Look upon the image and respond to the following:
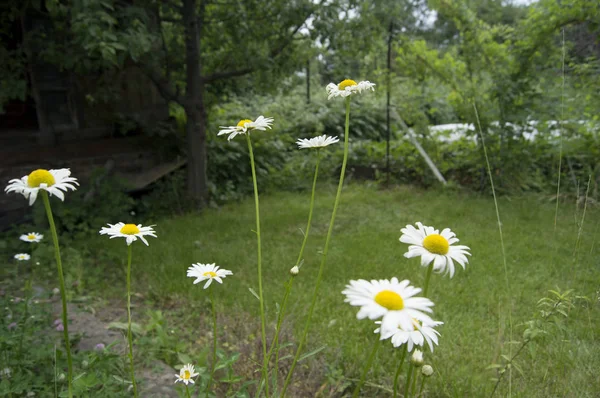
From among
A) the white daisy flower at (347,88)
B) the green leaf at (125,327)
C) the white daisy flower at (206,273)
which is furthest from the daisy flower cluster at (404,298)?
the green leaf at (125,327)

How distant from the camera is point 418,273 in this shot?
10.7ft

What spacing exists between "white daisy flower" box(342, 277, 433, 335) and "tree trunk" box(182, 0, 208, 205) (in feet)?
15.2

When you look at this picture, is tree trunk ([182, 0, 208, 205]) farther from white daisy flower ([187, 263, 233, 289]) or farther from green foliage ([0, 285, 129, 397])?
white daisy flower ([187, 263, 233, 289])

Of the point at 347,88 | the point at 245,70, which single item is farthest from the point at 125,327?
the point at 245,70

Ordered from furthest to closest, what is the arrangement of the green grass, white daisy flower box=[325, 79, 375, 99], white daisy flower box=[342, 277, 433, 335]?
the green grass → white daisy flower box=[325, 79, 375, 99] → white daisy flower box=[342, 277, 433, 335]

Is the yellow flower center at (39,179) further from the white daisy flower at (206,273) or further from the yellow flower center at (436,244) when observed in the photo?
the yellow flower center at (436,244)

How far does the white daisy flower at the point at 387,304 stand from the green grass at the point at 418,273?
484 mm

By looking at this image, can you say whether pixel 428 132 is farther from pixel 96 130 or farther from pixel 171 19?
pixel 96 130

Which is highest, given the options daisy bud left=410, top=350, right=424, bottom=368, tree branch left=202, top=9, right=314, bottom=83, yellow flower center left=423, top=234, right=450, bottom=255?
tree branch left=202, top=9, right=314, bottom=83

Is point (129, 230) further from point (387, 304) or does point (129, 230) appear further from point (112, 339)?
point (112, 339)

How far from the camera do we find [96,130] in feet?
18.5

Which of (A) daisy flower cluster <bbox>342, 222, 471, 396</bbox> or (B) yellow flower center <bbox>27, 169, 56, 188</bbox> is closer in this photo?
(A) daisy flower cluster <bbox>342, 222, 471, 396</bbox>

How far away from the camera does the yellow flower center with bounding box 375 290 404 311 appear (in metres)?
0.74

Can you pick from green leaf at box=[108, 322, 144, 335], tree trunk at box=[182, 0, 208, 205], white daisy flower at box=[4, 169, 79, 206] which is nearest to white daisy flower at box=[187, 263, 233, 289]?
white daisy flower at box=[4, 169, 79, 206]
